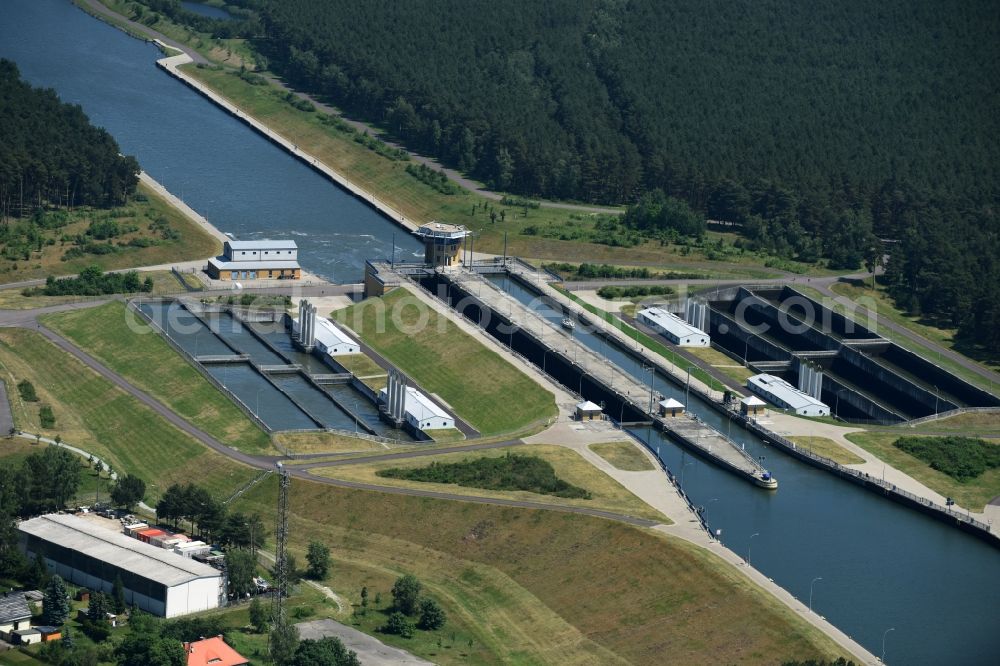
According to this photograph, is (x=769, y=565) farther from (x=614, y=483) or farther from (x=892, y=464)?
(x=892, y=464)

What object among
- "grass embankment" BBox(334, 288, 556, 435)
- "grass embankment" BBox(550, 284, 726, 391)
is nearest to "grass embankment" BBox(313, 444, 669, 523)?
"grass embankment" BBox(334, 288, 556, 435)

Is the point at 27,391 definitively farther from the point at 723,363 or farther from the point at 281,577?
the point at 723,363

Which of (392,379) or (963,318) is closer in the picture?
(392,379)

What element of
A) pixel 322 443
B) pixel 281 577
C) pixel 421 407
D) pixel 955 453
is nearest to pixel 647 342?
pixel 421 407

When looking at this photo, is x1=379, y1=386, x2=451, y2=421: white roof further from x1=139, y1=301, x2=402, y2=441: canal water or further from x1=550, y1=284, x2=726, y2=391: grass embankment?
x1=550, y1=284, x2=726, y2=391: grass embankment


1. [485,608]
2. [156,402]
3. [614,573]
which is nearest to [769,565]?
[614,573]

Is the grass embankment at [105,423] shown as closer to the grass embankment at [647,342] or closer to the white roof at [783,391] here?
the grass embankment at [647,342]
